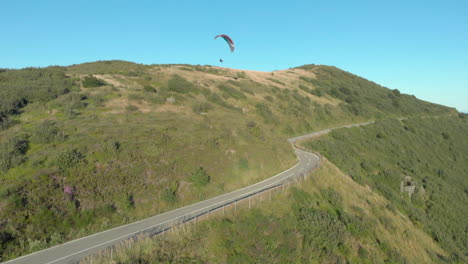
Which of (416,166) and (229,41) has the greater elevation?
(229,41)

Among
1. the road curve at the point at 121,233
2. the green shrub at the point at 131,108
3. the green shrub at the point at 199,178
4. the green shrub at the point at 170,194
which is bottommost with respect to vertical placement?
the road curve at the point at 121,233

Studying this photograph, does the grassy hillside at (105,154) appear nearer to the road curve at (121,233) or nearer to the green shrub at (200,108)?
the green shrub at (200,108)

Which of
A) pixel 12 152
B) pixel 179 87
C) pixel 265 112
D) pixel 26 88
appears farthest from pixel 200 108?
pixel 12 152

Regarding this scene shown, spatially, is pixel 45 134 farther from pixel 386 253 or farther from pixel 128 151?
pixel 386 253

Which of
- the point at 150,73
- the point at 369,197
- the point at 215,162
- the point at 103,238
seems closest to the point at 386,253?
the point at 369,197

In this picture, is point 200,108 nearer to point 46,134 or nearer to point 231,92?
point 231,92

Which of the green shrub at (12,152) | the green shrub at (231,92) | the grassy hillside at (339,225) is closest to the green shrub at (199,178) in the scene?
the grassy hillside at (339,225)

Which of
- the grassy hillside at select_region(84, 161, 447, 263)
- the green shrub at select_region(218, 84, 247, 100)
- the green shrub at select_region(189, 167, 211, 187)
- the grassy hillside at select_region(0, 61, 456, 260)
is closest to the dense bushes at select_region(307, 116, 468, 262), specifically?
the grassy hillside at select_region(84, 161, 447, 263)

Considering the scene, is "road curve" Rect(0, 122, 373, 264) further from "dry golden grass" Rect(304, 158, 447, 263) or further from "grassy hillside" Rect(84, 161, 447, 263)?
"dry golden grass" Rect(304, 158, 447, 263)
